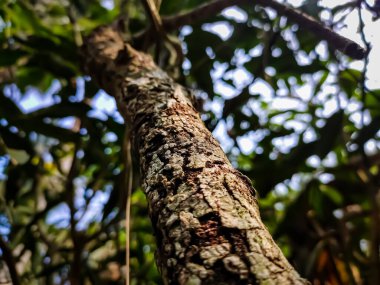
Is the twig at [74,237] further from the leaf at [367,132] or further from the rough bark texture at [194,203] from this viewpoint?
the leaf at [367,132]

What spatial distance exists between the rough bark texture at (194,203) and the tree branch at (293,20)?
0.84 ft

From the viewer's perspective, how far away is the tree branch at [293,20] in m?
0.67

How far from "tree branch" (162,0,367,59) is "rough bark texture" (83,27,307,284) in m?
0.26

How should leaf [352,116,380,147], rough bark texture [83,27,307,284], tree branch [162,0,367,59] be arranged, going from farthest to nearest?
leaf [352,116,380,147] → tree branch [162,0,367,59] → rough bark texture [83,27,307,284]

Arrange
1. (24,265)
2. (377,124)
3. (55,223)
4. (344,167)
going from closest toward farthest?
(377,124), (344,167), (24,265), (55,223)

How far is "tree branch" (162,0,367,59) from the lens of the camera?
26.2 inches

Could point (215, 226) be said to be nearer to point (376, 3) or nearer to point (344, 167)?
point (376, 3)

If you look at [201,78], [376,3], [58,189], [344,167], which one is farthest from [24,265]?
[376,3]

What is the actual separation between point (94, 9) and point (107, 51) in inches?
21.1

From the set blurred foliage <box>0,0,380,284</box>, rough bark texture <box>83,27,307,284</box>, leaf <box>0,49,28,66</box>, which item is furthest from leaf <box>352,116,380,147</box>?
leaf <box>0,49,28,66</box>

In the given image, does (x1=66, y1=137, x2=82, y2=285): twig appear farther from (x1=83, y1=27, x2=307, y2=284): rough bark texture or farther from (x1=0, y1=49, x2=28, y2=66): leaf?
(x1=83, y1=27, x2=307, y2=284): rough bark texture

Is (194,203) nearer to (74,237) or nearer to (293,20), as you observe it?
(293,20)

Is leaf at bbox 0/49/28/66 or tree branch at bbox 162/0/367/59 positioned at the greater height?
tree branch at bbox 162/0/367/59

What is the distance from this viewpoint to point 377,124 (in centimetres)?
108
